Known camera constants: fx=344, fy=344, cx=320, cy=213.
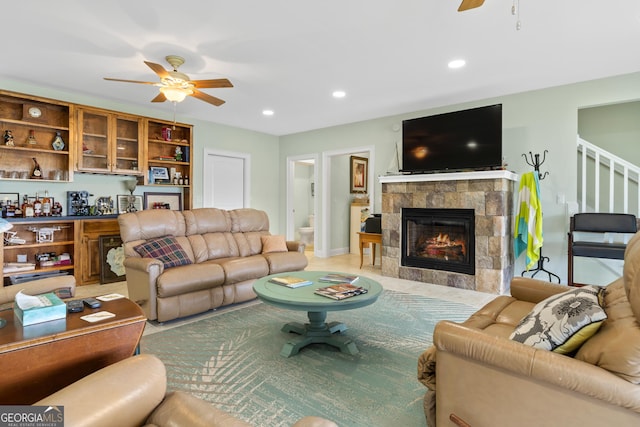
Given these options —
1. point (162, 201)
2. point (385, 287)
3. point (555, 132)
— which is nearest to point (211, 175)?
point (162, 201)

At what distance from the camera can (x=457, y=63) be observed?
3.63 metres

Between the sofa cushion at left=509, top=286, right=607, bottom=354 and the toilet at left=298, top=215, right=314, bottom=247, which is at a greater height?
the sofa cushion at left=509, top=286, right=607, bottom=354

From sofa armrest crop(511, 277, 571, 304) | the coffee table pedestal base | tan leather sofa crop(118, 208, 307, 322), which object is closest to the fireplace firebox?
tan leather sofa crop(118, 208, 307, 322)

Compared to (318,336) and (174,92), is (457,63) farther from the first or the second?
(318,336)

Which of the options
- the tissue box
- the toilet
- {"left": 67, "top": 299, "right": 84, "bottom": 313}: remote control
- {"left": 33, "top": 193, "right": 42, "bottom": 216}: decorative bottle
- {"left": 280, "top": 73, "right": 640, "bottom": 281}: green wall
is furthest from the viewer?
the toilet

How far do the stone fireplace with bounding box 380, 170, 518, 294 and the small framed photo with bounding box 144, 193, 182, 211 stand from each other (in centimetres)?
343

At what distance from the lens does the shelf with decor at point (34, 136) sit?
4250 millimetres

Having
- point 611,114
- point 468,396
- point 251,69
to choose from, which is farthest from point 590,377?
point 611,114

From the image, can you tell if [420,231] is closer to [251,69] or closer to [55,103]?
[251,69]

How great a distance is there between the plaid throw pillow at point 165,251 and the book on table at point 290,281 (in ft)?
3.79

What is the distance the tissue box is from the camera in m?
1.48

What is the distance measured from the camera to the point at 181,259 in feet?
11.5

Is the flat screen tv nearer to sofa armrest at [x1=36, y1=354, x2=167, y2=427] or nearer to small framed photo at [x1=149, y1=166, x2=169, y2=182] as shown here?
small framed photo at [x1=149, y1=166, x2=169, y2=182]

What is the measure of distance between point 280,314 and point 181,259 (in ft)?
3.80
